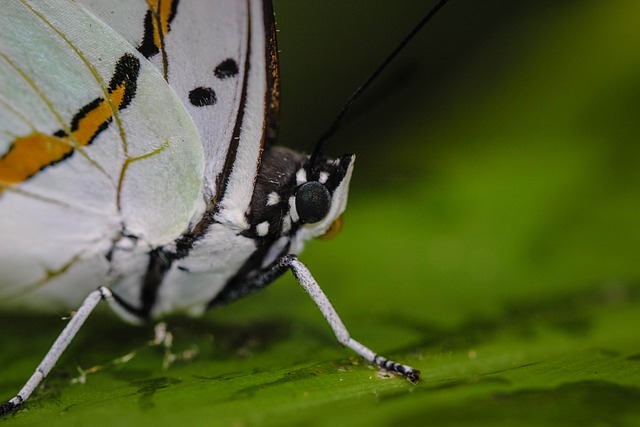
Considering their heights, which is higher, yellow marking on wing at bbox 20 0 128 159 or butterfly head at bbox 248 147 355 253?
yellow marking on wing at bbox 20 0 128 159

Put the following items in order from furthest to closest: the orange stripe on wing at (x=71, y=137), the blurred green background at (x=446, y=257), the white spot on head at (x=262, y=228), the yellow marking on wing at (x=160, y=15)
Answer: the white spot on head at (x=262, y=228) < the orange stripe on wing at (x=71, y=137) < the yellow marking on wing at (x=160, y=15) < the blurred green background at (x=446, y=257)

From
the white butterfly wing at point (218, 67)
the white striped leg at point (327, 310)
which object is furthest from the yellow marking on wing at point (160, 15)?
the white striped leg at point (327, 310)

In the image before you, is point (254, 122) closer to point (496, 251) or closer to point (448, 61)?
point (496, 251)

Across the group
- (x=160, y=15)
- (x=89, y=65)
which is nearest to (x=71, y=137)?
(x=89, y=65)

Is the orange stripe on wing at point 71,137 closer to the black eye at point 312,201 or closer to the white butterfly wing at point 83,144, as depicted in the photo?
the white butterfly wing at point 83,144

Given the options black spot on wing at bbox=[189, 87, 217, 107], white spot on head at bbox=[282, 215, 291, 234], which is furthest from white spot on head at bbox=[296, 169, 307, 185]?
black spot on wing at bbox=[189, 87, 217, 107]

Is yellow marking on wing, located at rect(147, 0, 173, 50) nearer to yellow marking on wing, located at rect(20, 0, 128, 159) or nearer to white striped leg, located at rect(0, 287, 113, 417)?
yellow marking on wing, located at rect(20, 0, 128, 159)
